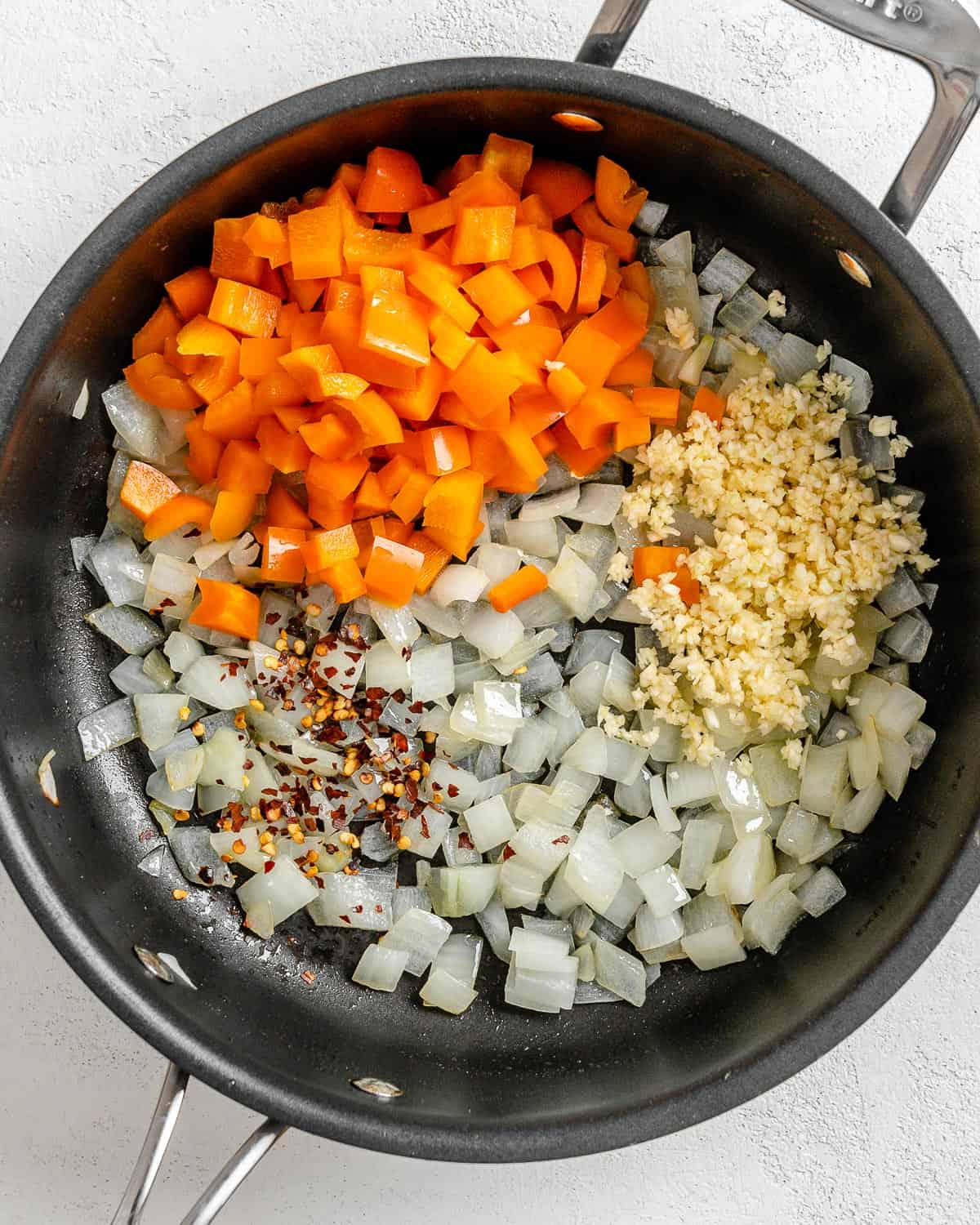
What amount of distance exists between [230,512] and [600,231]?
66 cm

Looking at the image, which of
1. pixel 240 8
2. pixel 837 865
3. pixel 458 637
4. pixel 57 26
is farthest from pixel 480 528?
pixel 57 26

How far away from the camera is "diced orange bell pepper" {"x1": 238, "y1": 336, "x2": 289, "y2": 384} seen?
4.40 feet

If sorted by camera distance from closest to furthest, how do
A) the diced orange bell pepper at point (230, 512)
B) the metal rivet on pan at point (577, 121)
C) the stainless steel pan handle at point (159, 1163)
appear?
the stainless steel pan handle at point (159, 1163) < the metal rivet on pan at point (577, 121) < the diced orange bell pepper at point (230, 512)

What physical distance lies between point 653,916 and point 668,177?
3.54 ft

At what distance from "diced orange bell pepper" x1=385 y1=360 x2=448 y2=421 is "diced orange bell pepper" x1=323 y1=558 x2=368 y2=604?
222 millimetres

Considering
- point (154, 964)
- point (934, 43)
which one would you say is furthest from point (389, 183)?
point (154, 964)

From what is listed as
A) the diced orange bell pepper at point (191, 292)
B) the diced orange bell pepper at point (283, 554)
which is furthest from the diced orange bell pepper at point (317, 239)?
the diced orange bell pepper at point (283, 554)

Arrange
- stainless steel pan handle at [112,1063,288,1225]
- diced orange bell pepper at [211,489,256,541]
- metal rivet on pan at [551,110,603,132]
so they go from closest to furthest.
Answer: stainless steel pan handle at [112,1063,288,1225]
metal rivet on pan at [551,110,603,132]
diced orange bell pepper at [211,489,256,541]

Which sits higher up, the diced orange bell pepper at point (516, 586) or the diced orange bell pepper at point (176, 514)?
the diced orange bell pepper at point (516, 586)

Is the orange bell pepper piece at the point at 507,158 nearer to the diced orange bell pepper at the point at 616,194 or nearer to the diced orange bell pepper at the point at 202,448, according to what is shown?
the diced orange bell pepper at the point at 616,194

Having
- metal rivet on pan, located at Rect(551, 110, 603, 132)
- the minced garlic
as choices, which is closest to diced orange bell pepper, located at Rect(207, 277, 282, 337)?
metal rivet on pan, located at Rect(551, 110, 603, 132)

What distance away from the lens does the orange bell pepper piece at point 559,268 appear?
133 centimetres

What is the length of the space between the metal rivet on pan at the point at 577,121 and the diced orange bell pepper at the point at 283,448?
1.79 feet

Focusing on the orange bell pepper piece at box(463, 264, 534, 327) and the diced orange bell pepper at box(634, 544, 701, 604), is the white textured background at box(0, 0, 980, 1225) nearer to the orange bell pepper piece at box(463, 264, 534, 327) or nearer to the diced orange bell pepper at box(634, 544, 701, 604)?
the orange bell pepper piece at box(463, 264, 534, 327)
